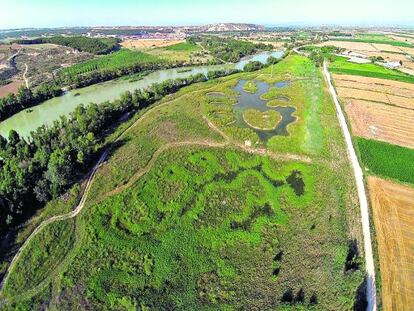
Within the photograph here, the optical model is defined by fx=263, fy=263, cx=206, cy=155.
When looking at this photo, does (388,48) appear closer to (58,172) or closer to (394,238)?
(394,238)

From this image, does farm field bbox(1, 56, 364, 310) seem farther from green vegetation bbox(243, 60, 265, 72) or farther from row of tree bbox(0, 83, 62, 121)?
green vegetation bbox(243, 60, 265, 72)

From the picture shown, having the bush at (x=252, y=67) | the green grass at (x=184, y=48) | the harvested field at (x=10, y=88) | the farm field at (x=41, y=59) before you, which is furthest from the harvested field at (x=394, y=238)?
the green grass at (x=184, y=48)

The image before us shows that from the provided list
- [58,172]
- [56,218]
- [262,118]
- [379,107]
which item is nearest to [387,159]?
[262,118]

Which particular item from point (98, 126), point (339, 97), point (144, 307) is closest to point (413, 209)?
point (144, 307)

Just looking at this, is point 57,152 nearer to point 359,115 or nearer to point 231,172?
point 231,172

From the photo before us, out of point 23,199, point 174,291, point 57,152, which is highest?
point 57,152

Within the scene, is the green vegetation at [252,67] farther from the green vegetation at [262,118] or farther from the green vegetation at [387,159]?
the green vegetation at [387,159]

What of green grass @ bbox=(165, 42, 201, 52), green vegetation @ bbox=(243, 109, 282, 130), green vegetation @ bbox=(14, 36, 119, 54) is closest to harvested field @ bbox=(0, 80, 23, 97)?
green vegetation @ bbox=(14, 36, 119, 54)
